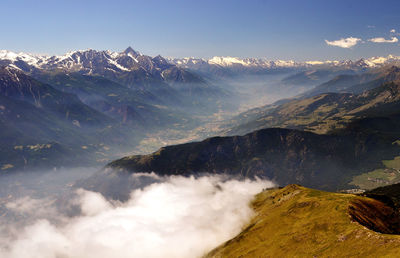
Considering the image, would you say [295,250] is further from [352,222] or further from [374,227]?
[374,227]

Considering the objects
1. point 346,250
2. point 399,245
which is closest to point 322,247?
point 346,250

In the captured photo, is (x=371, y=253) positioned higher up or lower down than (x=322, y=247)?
higher up

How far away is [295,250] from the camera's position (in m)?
196

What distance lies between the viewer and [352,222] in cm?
19538

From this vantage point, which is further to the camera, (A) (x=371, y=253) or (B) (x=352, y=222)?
(B) (x=352, y=222)

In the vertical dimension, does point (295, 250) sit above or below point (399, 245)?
below

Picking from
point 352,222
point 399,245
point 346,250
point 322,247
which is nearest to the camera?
point 399,245

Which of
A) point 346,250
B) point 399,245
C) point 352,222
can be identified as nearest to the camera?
point 399,245

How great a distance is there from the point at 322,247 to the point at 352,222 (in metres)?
32.6

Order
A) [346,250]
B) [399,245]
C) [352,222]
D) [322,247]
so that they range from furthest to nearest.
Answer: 1. [352,222]
2. [322,247]
3. [346,250]
4. [399,245]

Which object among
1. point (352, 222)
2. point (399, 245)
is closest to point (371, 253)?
point (399, 245)

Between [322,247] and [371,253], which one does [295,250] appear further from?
[371,253]

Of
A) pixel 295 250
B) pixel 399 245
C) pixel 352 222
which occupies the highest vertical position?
pixel 399 245

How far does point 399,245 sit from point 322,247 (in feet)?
168
